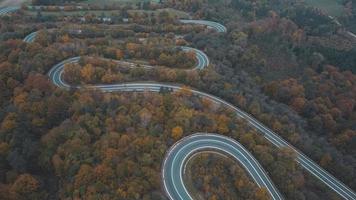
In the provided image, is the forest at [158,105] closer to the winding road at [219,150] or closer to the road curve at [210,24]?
the winding road at [219,150]

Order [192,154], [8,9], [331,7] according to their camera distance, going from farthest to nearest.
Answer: [331,7] < [8,9] < [192,154]

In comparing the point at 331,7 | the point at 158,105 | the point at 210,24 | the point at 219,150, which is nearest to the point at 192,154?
the point at 219,150

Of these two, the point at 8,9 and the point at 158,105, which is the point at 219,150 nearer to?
the point at 158,105

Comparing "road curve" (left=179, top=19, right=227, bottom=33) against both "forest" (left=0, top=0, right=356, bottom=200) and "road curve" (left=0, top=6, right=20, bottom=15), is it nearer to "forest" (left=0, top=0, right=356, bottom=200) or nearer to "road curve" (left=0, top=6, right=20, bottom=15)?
"forest" (left=0, top=0, right=356, bottom=200)

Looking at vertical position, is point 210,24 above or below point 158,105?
above

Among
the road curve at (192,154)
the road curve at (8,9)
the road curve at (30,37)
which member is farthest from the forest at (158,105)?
the road curve at (8,9)

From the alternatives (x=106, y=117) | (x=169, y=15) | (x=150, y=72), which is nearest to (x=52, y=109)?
(x=106, y=117)

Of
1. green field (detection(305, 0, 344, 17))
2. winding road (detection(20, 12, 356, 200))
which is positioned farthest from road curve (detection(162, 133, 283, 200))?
green field (detection(305, 0, 344, 17))
